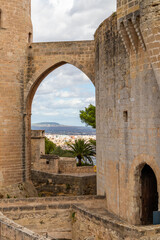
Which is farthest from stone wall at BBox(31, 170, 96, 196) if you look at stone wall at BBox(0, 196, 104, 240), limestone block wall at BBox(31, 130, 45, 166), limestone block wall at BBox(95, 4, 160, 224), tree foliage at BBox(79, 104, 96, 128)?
tree foliage at BBox(79, 104, 96, 128)

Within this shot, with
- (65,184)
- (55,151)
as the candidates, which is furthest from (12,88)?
(55,151)

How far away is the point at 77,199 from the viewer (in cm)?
1106

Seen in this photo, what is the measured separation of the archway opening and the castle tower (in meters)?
6.03

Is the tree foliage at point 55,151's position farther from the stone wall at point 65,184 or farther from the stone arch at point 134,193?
the stone arch at point 134,193

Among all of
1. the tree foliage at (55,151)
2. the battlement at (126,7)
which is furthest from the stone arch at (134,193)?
the tree foliage at (55,151)

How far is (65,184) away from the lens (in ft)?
52.9

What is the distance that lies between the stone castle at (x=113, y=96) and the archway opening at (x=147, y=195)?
3 cm

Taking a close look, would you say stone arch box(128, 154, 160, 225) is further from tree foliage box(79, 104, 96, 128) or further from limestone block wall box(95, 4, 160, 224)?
tree foliage box(79, 104, 96, 128)

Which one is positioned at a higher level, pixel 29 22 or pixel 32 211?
pixel 29 22

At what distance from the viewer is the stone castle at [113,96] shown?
8.04 m

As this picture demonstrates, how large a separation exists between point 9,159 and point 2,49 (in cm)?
432

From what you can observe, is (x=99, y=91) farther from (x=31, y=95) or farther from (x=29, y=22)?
(x=29, y=22)

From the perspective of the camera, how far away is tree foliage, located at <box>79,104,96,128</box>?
90.6 feet

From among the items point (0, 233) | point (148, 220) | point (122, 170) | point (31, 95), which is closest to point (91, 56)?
point (31, 95)
